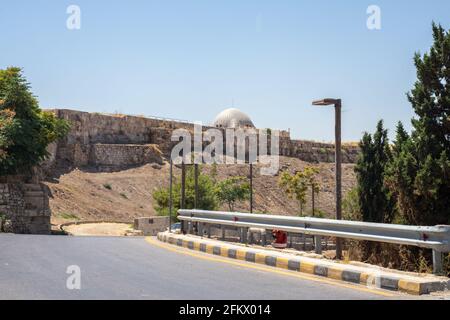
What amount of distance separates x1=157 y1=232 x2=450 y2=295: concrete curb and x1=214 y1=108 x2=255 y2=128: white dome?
8958 centimetres

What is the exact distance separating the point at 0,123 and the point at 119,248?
648 inches

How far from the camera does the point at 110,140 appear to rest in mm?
76125

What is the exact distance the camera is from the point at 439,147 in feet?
53.1

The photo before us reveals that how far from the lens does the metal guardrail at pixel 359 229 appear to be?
348 inches

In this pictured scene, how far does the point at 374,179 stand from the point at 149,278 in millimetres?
14902

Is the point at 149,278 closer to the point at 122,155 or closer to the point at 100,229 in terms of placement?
the point at 100,229

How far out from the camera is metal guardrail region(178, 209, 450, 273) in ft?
29.0

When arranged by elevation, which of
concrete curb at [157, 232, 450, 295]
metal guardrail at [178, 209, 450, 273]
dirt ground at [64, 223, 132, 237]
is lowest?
dirt ground at [64, 223, 132, 237]

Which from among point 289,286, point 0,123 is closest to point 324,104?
point 289,286

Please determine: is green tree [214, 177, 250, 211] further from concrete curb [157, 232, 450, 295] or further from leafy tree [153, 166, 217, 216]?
concrete curb [157, 232, 450, 295]

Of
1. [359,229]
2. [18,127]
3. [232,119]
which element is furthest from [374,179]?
[232,119]

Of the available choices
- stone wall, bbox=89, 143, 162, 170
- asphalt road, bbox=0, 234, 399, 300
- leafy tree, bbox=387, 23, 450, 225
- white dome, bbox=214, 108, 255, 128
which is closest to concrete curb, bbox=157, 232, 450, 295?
asphalt road, bbox=0, 234, 399, 300
